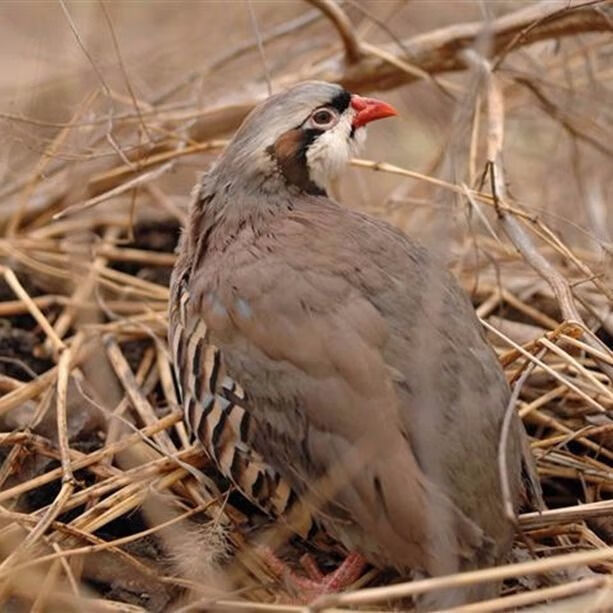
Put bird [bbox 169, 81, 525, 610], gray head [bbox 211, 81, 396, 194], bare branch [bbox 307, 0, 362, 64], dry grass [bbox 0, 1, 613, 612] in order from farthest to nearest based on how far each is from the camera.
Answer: bare branch [bbox 307, 0, 362, 64]
gray head [bbox 211, 81, 396, 194]
dry grass [bbox 0, 1, 613, 612]
bird [bbox 169, 81, 525, 610]

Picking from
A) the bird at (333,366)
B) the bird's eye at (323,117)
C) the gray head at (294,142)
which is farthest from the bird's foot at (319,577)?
the bird's eye at (323,117)

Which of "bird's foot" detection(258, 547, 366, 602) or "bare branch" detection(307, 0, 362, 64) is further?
"bare branch" detection(307, 0, 362, 64)

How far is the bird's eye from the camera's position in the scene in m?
3.04

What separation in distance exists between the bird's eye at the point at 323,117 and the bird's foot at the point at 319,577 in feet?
3.64

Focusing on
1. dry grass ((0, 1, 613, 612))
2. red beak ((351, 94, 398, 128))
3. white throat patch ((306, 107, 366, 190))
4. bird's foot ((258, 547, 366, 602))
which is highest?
red beak ((351, 94, 398, 128))

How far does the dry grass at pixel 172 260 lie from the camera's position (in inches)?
106

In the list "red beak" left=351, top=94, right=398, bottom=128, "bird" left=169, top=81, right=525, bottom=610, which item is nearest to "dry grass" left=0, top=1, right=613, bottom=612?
"bird" left=169, top=81, right=525, bottom=610

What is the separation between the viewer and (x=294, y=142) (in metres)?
3.01

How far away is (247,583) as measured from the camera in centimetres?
272

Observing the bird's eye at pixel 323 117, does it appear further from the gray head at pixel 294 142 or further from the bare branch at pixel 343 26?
the bare branch at pixel 343 26

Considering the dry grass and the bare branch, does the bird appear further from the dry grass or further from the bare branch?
the bare branch

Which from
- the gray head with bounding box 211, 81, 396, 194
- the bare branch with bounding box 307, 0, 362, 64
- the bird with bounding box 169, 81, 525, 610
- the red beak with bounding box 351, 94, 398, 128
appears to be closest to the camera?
the bird with bounding box 169, 81, 525, 610

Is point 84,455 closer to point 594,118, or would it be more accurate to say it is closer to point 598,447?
point 598,447

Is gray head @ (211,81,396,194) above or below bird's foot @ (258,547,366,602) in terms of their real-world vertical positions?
above
